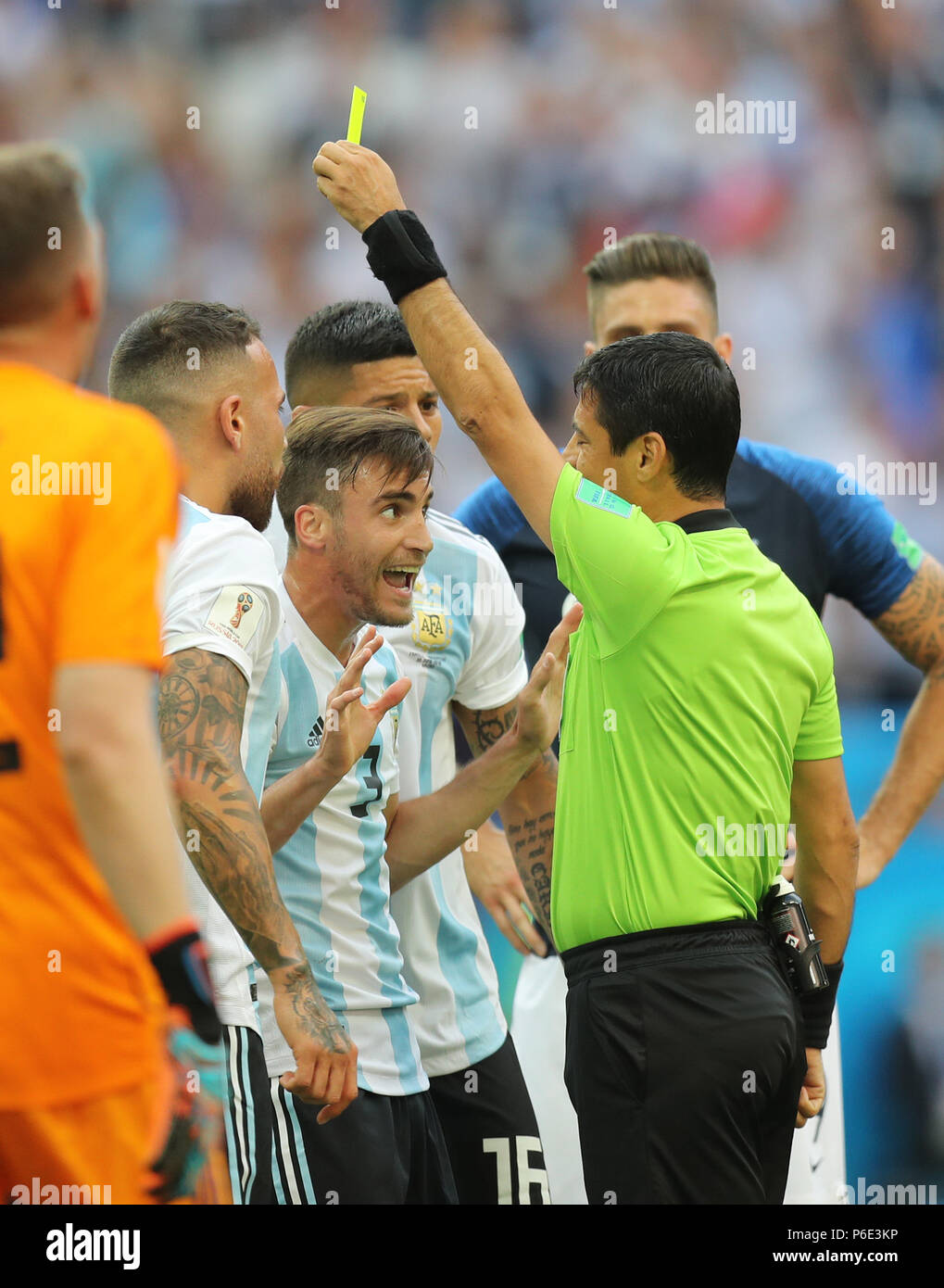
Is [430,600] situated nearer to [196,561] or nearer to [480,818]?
[480,818]

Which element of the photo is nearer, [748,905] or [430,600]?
[748,905]

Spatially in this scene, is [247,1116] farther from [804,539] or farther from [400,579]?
[804,539]

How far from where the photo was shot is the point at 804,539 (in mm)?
3742

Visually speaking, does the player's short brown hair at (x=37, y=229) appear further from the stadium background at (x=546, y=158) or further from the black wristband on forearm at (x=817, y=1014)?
the stadium background at (x=546, y=158)

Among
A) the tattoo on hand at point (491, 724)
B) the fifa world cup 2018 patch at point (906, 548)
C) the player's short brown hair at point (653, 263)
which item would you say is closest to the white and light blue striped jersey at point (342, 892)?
the tattoo on hand at point (491, 724)

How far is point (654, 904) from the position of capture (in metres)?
2.39

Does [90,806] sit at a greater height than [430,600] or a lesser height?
lesser

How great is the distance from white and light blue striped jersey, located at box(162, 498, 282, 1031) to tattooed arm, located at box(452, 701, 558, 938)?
3.04 feet

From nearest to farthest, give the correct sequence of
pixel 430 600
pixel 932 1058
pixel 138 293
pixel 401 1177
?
pixel 401 1177
pixel 430 600
pixel 932 1058
pixel 138 293

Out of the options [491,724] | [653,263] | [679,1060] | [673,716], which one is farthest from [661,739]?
[653,263]

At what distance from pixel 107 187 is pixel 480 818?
18.6ft

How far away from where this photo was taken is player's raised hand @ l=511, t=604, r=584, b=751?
2.94m

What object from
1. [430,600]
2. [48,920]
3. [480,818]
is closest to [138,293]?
→ [430,600]

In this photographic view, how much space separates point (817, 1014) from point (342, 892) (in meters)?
A: 0.93
